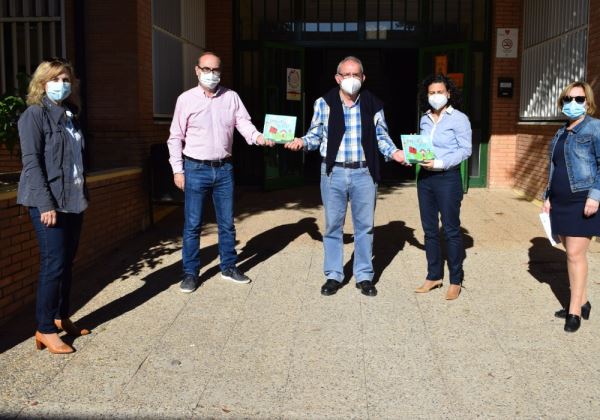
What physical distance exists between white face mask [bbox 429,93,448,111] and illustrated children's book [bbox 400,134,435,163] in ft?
1.15

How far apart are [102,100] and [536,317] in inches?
228

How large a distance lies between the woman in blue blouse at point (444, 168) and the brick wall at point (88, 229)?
3235mm

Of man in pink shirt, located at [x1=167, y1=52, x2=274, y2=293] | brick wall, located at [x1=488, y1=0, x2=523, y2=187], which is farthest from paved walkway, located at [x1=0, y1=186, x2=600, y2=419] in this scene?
brick wall, located at [x1=488, y1=0, x2=523, y2=187]

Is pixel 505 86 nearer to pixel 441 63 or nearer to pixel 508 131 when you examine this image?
pixel 508 131

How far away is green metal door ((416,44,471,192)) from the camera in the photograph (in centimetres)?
1293


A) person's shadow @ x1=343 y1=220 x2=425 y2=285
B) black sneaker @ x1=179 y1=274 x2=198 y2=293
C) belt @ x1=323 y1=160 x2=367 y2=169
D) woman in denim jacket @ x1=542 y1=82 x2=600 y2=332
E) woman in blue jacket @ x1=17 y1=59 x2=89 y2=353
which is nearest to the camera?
woman in blue jacket @ x1=17 y1=59 x2=89 y2=353

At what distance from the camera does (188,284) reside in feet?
21.0

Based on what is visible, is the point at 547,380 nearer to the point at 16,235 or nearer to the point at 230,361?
the point at 230,361

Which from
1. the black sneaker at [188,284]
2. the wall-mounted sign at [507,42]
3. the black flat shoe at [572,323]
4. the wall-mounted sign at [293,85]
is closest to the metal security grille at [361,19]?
the wall-mounted sign at [507,42]

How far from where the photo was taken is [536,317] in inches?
222

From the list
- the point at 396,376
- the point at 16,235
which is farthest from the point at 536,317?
the point at 16,235

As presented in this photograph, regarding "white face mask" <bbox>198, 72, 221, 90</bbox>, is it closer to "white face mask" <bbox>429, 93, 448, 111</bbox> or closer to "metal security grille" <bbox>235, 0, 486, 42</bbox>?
"white face mask" <bbox>429, 93, 448, 111</bbox>

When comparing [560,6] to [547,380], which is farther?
[560,6]

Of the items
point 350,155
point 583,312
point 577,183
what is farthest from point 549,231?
point 350,155
